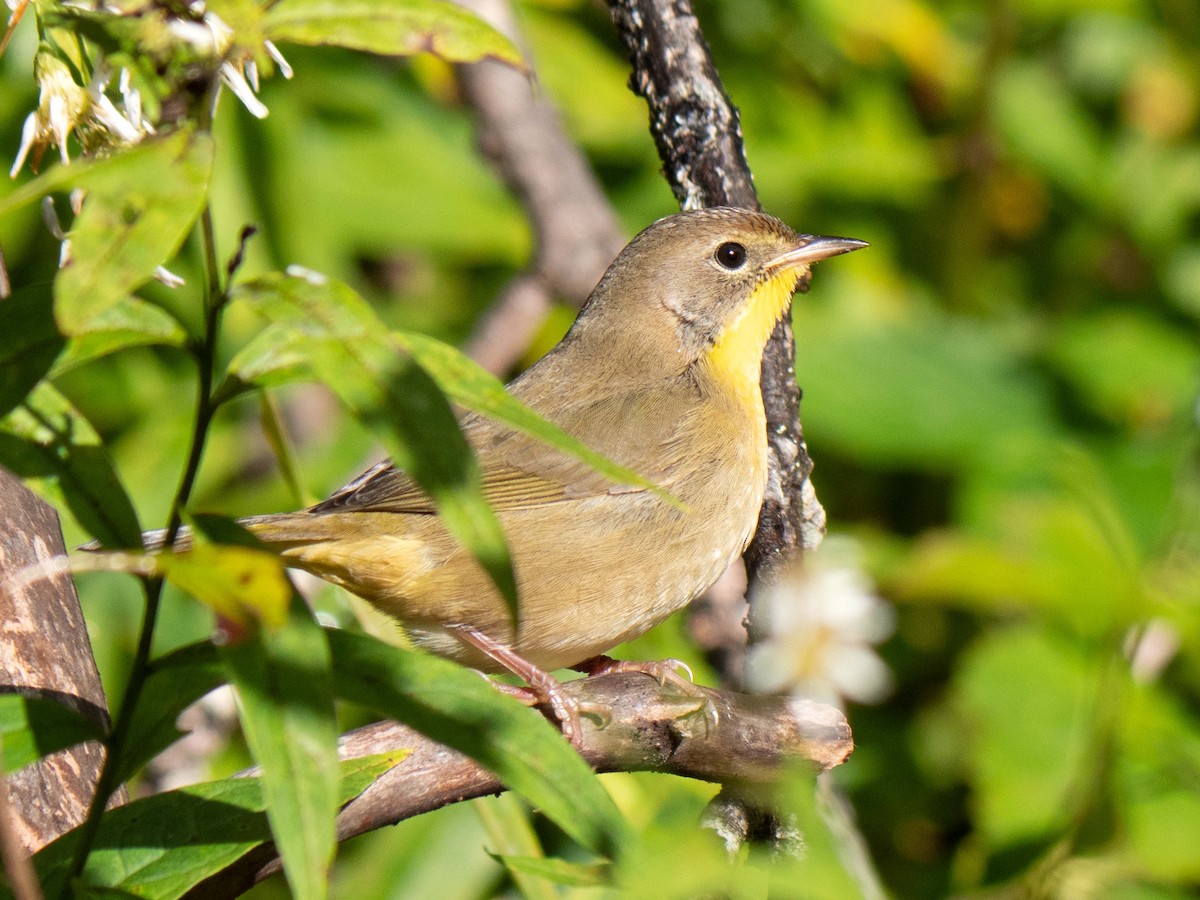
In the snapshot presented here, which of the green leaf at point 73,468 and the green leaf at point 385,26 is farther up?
the green leaf at point 385,26

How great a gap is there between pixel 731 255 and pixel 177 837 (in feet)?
7.24

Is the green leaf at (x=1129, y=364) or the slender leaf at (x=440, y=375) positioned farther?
the green leaf at (x=1129, y=364)

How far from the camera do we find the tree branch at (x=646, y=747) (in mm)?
2096

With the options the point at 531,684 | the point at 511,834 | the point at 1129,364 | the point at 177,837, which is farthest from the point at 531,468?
the point at 1129,364

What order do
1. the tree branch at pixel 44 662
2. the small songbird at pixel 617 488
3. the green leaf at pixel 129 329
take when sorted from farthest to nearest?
the small songbird at pixel 617 488 → the tree branch at pixel 44 662 → the green leaf at pixel 129 329

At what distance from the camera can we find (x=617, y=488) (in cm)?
313

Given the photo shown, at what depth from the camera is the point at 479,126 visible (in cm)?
481

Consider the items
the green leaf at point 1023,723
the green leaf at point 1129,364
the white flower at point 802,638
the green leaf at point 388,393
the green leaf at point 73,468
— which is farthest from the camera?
→ the green leaf at point 1129,364

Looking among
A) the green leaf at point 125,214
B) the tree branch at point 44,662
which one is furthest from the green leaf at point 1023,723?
the green leaf at point 125,214

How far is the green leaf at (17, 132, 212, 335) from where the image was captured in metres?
1.27

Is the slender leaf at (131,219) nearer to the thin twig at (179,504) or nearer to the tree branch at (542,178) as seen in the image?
the thin twig at (179,504)

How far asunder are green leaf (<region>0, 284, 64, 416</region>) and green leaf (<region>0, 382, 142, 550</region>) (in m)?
0.11

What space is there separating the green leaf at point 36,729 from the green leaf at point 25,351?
0.43 meters

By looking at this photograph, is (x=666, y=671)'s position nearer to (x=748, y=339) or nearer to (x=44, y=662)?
(x=748, y=339)
